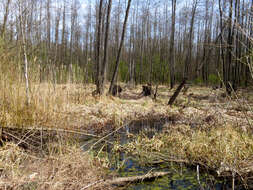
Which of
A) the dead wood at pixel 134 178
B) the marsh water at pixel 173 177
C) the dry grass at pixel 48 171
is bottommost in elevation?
the marsh water at pixel 173 177

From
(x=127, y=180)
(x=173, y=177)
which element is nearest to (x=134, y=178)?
(x=127, y=180)

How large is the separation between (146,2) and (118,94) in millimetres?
11212

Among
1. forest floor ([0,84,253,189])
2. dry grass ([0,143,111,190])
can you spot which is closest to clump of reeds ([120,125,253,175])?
forest floor ([0,84,253,189])

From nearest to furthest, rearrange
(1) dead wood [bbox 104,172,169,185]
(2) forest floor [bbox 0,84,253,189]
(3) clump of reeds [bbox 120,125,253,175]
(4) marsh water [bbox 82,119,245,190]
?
(2) forest floor [bbox 0,84,253,189] → (1) dead wood [bbox 104,172,169,185] → (4) marsh water [bbox 82,119,245,190] → (3) clump of reeds [bbox 120,125,253,175]

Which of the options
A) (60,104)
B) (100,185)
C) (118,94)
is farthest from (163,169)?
(118,94)

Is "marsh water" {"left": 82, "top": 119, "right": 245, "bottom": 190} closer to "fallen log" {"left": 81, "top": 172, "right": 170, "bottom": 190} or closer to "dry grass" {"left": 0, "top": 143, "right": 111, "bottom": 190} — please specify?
"fallen log" {"left": 81, "top": 172, "right": 170, "bottom": 190}

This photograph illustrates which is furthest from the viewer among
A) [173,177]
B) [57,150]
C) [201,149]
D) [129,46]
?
[129,46]

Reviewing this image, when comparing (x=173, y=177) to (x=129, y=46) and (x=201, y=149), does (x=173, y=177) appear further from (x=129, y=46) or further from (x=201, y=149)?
(x=129, y=46)

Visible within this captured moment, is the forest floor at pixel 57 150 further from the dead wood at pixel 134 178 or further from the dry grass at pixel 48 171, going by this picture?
the dead wood at pixel 134 178

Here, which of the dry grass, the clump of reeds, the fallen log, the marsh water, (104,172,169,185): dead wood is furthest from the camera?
the clump of reeds

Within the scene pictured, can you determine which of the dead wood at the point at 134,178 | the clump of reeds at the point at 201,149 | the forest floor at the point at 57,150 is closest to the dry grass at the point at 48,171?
the forest floor at the point at 57,150

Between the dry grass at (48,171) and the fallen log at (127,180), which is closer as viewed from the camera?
the dry grass at (48,171)

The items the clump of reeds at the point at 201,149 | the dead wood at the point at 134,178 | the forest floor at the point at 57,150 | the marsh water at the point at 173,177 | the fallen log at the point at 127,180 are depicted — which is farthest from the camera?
the clump of reeds at the point at 201,149

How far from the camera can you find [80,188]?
2.13 metres
